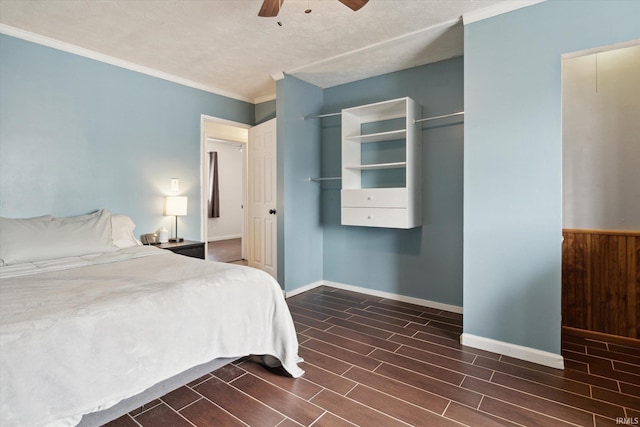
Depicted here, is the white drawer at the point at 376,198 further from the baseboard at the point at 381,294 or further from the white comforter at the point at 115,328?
the white comforter at the point at 115,328

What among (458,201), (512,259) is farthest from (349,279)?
(512,259)

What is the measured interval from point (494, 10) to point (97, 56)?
11.9 feet

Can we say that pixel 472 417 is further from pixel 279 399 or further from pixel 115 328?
pixel 115 328

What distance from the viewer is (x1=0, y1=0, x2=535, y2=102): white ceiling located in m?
2.51

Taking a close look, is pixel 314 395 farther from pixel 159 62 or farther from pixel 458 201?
pixel 159 62

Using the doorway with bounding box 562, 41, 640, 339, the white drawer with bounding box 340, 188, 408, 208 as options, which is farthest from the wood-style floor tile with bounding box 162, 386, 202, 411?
the doorway with bounding box 562, 41, 640, 339

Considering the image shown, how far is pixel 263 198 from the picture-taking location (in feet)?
15.1

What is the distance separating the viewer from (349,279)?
13.9ft

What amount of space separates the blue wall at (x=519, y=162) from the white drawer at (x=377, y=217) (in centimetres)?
78

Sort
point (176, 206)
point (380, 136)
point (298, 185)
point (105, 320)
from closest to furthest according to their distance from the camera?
point (105, 320), point (380, 136), point (176, 206), point (298, 185)

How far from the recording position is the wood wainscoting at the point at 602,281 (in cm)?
265

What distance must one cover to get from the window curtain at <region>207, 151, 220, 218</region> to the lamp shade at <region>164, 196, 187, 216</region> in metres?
4.80

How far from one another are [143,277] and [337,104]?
3.13 meters

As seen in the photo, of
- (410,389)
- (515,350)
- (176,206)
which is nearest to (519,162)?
(515,350)
